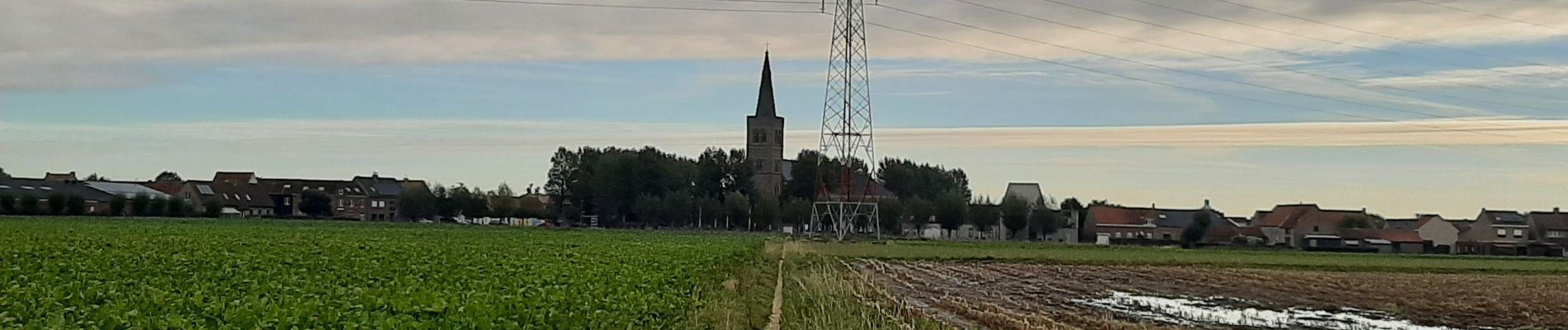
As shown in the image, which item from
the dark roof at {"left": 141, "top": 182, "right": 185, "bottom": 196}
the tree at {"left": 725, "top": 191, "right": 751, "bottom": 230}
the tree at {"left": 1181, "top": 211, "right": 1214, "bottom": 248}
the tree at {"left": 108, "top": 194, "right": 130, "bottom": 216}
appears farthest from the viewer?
the dark roof at {"left": 141, "top": 182, "right": 185, "bottom": 196}

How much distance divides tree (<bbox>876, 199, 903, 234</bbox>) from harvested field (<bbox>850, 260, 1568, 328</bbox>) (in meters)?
65.8

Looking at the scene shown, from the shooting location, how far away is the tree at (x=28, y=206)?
102938mm

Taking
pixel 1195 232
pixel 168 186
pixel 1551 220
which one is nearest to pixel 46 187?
pixel 168 186

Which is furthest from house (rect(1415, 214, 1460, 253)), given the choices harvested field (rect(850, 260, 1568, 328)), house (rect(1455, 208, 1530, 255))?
harvested field (rect(850, 260, 1568, 328))

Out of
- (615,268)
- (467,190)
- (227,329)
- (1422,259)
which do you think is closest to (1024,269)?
(615,268)

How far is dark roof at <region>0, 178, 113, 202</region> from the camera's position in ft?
404

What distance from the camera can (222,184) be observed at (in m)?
166

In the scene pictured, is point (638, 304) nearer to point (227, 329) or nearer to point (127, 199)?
point (227, 329)

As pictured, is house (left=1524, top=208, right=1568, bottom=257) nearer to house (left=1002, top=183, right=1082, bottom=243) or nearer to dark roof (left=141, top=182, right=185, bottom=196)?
house (left=1002, top=183, right=1082, bottom=243)

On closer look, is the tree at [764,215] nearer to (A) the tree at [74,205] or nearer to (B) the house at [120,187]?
(A) the tree at [74,205]

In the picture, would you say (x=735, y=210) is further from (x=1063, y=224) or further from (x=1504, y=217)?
(x=1504, y=217)

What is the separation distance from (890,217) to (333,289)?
363 ft

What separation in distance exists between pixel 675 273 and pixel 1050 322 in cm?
812

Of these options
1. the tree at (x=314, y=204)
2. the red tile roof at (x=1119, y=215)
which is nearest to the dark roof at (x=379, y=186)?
the tree at (x=314, y=204)
